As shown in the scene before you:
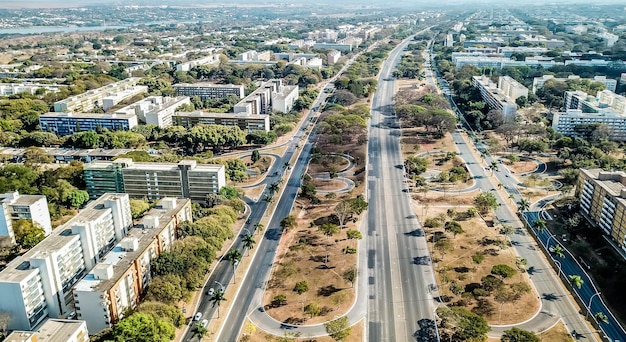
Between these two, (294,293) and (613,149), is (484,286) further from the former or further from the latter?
(613,149)

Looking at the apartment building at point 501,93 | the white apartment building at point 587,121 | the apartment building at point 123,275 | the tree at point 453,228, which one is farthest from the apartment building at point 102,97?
the white apartment building at point 587,121

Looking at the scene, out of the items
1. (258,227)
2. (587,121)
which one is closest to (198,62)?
(587,121)

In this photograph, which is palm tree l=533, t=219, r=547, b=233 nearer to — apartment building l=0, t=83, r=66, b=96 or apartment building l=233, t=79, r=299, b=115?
apartment building l=233, t=79, r=299, b=115

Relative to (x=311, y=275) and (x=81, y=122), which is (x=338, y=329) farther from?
(x=81, y=122)

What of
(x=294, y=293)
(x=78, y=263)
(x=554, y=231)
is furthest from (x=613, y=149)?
(x=78, y=263)

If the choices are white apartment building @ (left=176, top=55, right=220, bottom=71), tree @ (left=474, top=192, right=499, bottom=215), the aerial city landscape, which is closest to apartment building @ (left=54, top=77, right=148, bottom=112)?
the aerial city landscape
